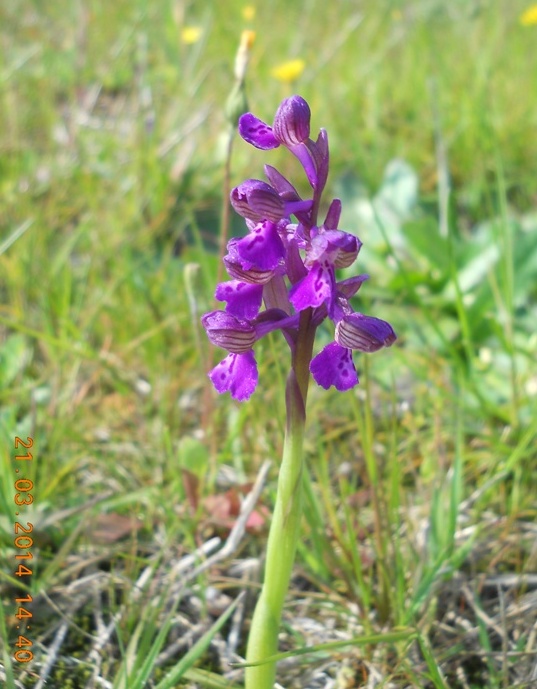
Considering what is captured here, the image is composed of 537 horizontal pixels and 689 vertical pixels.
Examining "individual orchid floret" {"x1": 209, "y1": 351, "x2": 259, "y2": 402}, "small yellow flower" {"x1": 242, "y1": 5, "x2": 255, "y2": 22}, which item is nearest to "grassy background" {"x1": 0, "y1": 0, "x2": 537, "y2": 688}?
"small yellow flower" {"x1": 242, "y1": 5, "x2": 255, "y2": 22}

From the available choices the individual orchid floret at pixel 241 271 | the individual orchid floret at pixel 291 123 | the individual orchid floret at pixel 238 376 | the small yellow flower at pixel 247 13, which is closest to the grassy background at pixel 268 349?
the small yellow flower at pixel 247 13

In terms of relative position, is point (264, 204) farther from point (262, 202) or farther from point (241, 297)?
point (241, 297)

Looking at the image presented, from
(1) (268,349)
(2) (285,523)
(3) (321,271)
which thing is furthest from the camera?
(1) (268,349)

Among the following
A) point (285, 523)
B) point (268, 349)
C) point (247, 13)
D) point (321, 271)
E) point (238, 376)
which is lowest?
point (285, 523)

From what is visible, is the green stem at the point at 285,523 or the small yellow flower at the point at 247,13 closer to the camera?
the green stem at the point at 285,523

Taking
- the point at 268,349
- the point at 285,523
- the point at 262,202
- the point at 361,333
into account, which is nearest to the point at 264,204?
the point at 262,202

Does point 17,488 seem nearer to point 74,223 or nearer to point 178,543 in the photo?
point 178,543

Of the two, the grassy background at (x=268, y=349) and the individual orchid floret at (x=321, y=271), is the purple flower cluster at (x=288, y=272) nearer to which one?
the individual orchid floret at (x=321, y=271)
